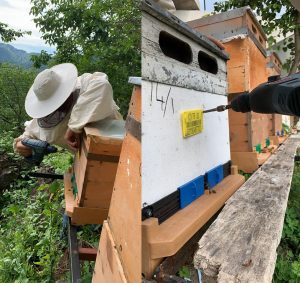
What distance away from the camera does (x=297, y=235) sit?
2205 millimetres

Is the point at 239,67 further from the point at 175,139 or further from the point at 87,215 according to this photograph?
the point at 87,215

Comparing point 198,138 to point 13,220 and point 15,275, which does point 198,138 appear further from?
point 13,220

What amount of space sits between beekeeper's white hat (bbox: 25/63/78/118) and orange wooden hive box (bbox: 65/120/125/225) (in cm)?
51

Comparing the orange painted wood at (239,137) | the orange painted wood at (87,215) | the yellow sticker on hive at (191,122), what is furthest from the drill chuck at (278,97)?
the orange painted wood at (239,137)

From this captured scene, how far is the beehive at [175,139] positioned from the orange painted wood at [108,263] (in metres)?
0.14

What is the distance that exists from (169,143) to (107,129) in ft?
2.43

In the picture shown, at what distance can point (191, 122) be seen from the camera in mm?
1522

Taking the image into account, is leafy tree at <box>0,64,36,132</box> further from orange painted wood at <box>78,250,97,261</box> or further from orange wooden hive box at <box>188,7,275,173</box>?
orange painted wood at <box>78,250,97,261</box>

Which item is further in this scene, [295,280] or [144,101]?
[295,280]

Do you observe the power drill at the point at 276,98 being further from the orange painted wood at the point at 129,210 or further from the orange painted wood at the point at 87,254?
the orange painted wood at the point at 87,254

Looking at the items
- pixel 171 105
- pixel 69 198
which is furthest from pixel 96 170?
pixel 171 105

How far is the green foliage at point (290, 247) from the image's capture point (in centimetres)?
182

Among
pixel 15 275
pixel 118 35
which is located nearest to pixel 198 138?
pixel 15 275

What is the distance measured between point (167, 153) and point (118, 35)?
515 centimetres
